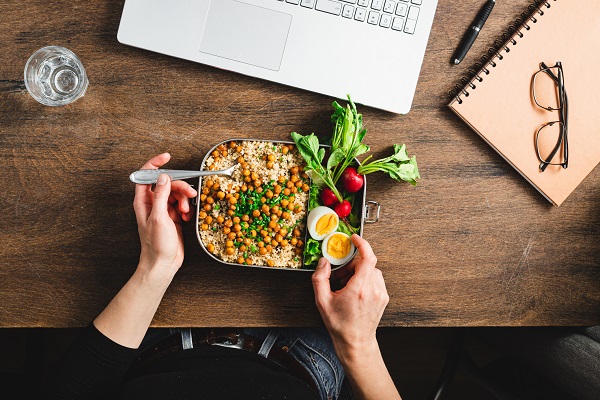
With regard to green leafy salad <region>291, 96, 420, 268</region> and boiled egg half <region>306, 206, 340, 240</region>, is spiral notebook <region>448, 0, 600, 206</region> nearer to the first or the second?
green leafy salad <region>291, 96, 420, 268</region>

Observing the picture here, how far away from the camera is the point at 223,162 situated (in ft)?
3.43

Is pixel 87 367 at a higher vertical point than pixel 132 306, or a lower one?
lower

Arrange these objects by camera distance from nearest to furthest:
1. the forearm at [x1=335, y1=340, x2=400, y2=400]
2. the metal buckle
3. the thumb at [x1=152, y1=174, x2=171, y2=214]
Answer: the thumb at [x1=152, y1=174, x2=171, y2=214]
the forearm at [x1=335, y1=340, x2=400, y2=400]
the metal buckle

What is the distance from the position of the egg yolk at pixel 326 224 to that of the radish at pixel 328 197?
1.8 inches

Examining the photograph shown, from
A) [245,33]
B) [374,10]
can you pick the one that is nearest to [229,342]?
[245,33]

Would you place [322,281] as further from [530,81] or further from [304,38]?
[530,81]

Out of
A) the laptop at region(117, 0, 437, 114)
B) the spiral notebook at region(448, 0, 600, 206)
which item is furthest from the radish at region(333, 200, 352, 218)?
the spiral notebook at region(448, 0, 600, 206)

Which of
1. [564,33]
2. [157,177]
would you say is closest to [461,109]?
[564,33]

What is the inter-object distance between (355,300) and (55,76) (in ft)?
2.71

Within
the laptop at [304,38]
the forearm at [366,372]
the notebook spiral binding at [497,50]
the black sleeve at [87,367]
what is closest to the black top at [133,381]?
the black sleeve at [87,367]

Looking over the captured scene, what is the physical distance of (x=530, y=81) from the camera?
3.67 ft

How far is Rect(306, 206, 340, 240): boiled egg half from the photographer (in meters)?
1.01

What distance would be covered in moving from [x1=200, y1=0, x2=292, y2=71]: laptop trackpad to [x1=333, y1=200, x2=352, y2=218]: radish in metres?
0.33

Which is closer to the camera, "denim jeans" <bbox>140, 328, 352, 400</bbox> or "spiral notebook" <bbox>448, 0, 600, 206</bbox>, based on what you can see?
"spiral notebook" <bbox>448, 0, 600, 206</bbox>
